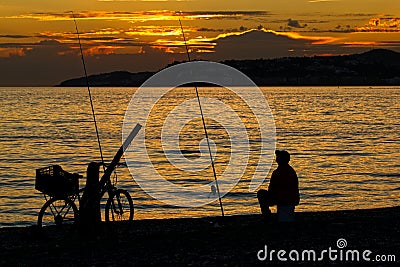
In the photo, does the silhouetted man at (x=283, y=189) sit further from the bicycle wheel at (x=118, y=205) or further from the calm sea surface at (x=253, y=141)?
the calm sea surface at (x=253, y=141)

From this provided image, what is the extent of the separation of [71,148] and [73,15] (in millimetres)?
42762

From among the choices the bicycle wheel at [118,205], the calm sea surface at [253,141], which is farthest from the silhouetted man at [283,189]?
the calm sea surface at [253,141]

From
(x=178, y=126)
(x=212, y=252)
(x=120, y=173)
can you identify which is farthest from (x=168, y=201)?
(x=178, y=126)

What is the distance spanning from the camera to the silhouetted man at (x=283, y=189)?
13664mm

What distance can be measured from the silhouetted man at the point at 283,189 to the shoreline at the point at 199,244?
273mm

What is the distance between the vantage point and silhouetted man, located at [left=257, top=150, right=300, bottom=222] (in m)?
13.7

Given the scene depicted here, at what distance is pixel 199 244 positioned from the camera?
40.5 feet

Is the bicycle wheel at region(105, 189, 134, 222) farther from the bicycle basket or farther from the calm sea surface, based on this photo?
the calm sea surface

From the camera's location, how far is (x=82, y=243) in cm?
1316

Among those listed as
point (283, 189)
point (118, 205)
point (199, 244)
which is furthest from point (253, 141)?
point (199, 244)

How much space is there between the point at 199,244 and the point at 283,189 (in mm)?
2259

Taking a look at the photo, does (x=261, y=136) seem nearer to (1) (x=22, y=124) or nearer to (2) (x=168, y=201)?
(1) (x=22, y=124)

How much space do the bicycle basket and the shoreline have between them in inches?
33.3

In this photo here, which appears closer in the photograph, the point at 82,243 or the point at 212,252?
the point at 212,252
